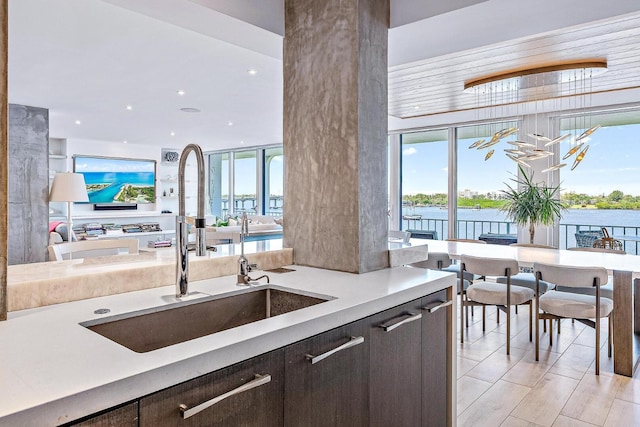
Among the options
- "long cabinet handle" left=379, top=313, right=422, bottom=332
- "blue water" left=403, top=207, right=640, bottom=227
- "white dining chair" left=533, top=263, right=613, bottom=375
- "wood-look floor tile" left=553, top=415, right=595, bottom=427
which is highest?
"blue water" left=403, top=207, right=640, bottom=227

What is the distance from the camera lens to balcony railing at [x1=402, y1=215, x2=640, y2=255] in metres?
6.03

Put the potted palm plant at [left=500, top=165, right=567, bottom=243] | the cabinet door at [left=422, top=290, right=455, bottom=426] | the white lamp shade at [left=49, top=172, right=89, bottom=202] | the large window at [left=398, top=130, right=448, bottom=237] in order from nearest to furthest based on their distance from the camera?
the cabinet door at [left=422, top=290, right=455, bottom=426]
the white lamp shade at [left=49, top=172, right=89, bottom=202]
the potted palm plant at [left=500, top=165, right=567, bottom=243]
the large window at [left=398, top=130, right=448, bottom=237]

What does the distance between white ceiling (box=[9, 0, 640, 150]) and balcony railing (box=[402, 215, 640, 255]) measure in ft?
10.6

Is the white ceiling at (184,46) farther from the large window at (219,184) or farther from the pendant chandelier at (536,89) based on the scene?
the large window at (219,184)

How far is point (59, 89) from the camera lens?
16.4 feet

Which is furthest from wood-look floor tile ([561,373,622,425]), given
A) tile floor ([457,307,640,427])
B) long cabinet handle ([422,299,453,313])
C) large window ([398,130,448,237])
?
large window ([398,130,448,237])

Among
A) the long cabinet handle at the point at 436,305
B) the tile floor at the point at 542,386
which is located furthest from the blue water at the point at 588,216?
the long cabinet handle at the point at 436,305

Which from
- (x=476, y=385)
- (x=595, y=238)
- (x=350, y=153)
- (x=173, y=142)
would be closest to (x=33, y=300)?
(x=350, y=153)

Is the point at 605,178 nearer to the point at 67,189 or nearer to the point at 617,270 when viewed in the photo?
the point at 617,270

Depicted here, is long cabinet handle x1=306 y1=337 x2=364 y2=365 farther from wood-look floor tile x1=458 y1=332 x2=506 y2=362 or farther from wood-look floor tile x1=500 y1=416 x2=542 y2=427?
wood-look floor tile x1=458 y1=332 x2=506 y2=362

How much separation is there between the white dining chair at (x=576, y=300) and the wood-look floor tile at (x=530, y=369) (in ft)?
Result: 0.23

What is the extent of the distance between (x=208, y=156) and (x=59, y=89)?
6.69 metres

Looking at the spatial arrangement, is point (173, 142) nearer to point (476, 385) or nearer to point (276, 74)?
point (276, 74)

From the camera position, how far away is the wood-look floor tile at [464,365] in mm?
3049
